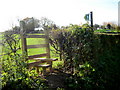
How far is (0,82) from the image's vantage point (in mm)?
2611

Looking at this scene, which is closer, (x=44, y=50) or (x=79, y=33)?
(x=79, y=33)

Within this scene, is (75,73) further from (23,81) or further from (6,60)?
(6,60)

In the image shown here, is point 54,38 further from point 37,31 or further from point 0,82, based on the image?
point 0,82

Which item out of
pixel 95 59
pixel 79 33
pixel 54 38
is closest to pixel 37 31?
pixel 54 38

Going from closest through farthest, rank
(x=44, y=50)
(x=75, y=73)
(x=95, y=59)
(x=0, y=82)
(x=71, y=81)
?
(x=0, y=82), (x=71, y=81), (x=75, y=73), (x=95, y=59), (x=44, y=50)

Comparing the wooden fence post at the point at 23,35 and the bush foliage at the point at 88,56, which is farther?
the wooden fence post at the point at 23,35

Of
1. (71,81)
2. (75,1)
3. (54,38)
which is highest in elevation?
(75,1)

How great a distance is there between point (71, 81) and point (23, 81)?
4.67 feet

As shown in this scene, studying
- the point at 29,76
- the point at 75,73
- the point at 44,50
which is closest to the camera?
the point at 29,76

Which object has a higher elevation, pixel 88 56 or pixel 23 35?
pixel 23 35

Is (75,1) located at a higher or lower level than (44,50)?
higher

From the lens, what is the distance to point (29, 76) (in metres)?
3.06

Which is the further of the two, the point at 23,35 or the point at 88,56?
the point at 88,56

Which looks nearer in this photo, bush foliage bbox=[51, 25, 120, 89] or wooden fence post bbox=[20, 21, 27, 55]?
bush foliage bbox=[51, 25, 120, 89]
